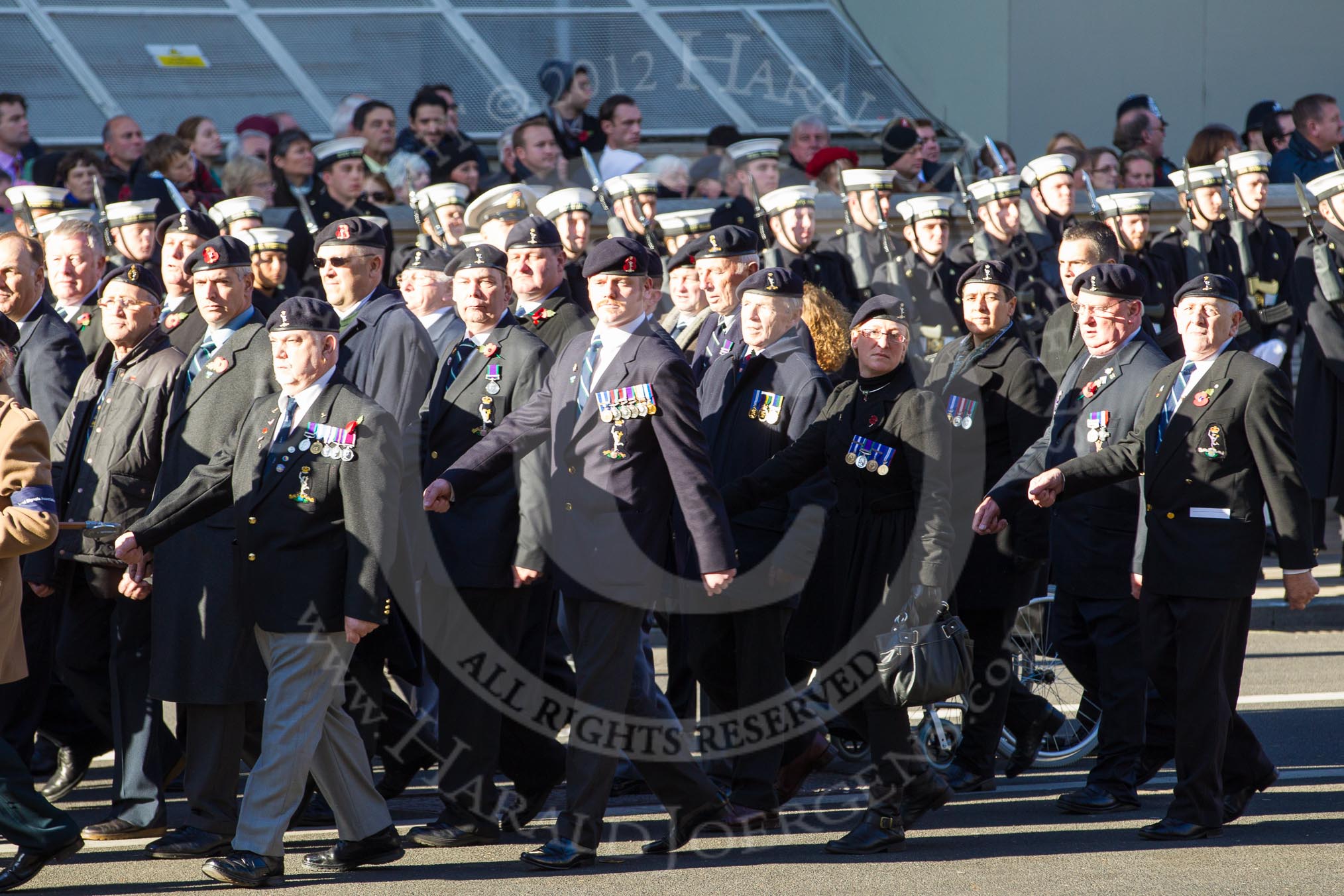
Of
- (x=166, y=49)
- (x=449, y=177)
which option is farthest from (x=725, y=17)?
(x=449, y=177)

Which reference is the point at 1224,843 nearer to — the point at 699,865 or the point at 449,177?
the point at 699,865

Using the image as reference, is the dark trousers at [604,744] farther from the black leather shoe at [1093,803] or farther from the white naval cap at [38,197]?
the white naval cap at [38,197]

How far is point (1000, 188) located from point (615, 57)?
7.03 meters

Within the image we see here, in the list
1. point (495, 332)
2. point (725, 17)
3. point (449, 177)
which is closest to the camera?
point (495, 332)

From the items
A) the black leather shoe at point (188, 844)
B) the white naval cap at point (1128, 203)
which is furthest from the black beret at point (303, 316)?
the white naval cap at point (1128, 203)

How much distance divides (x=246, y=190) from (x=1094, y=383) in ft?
19.6

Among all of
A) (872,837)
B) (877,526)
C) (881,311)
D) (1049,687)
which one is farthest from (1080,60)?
(872,837)

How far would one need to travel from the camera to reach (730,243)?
26.1 ft

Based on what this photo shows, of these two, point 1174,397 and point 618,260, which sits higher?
point 618,260

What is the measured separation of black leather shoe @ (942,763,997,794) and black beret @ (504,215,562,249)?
266cm

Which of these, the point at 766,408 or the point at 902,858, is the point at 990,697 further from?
the point at 766,408

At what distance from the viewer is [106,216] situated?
9938 millimetres

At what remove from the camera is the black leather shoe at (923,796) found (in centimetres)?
643

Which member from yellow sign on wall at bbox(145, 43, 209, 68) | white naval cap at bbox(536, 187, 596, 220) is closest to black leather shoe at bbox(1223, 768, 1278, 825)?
white naval cap at bbox(536, 187, 596, 220)
